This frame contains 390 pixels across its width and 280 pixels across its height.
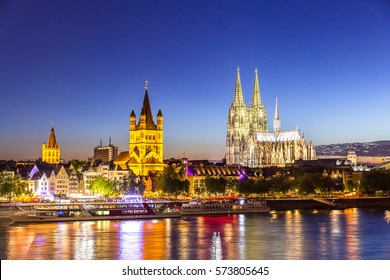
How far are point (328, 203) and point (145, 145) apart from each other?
1855 centimetres

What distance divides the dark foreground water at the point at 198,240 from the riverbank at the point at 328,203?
12.8 meters

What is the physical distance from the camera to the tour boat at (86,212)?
28.4 m

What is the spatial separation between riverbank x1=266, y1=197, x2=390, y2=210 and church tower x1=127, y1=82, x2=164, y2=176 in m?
15.1

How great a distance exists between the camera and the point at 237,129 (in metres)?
69.5

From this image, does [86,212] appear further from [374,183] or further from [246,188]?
[374,183]

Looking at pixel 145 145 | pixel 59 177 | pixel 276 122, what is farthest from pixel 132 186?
pixel 276 122

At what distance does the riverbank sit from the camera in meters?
41.0

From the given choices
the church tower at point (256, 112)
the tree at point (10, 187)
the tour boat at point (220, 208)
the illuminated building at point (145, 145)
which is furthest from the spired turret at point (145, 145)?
the tour boat at point (220, 208)

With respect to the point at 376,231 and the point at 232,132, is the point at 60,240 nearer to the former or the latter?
the point at 376,231

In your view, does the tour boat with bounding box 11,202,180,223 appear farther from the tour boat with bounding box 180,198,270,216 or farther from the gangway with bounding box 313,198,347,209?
the gangway with bounding box 313,198,347,209

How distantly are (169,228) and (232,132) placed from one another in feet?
149

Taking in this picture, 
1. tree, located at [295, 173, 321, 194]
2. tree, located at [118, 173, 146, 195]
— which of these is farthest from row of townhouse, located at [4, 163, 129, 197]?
tree, located at [295, 173, 321, 194]
